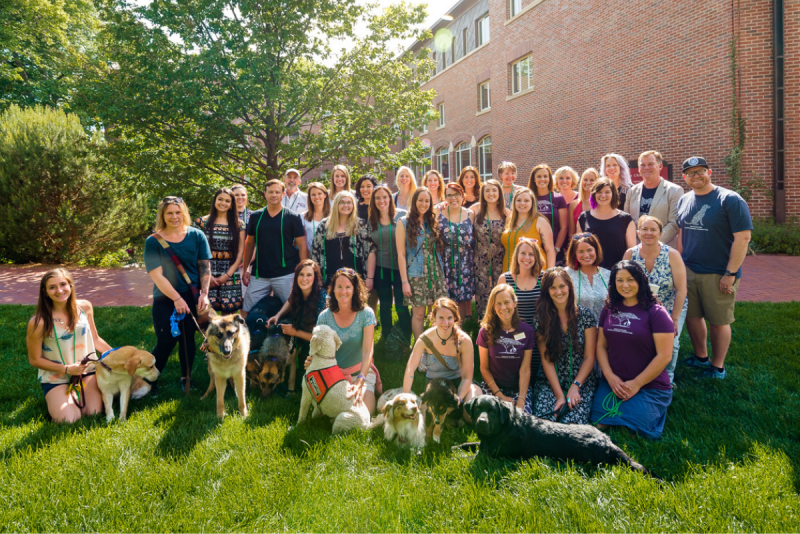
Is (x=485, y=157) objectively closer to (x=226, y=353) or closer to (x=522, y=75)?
(x=522, y=75)

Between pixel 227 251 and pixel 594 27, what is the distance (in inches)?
592

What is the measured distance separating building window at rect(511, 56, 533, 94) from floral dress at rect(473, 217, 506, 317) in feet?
49.9

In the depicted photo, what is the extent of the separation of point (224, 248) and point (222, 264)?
18cm

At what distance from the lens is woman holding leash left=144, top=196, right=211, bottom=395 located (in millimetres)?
4441

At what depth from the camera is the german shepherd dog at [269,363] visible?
14.9 feet

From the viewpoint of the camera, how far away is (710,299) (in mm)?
4559

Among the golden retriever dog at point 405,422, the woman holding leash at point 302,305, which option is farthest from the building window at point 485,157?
the golden retriever dog at point 405,422

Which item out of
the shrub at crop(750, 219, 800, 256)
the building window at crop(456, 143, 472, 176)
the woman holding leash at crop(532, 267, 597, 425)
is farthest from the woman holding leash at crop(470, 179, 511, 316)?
the building window at crop(456, 143, 472, 176)

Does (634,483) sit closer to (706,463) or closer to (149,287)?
(706,463)

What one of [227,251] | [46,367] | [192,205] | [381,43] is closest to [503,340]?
[227,251]

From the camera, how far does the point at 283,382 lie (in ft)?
15.8

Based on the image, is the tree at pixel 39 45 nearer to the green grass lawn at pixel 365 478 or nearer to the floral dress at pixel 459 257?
the floral dress at pixel 459 257

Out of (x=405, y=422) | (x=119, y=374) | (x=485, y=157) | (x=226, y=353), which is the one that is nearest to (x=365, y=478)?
(x=405, y=422)

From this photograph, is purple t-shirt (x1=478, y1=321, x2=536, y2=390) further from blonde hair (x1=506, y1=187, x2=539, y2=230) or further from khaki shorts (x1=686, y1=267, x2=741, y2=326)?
khaki shorts (x1=686, y1=267, x2=741, y2=326)
